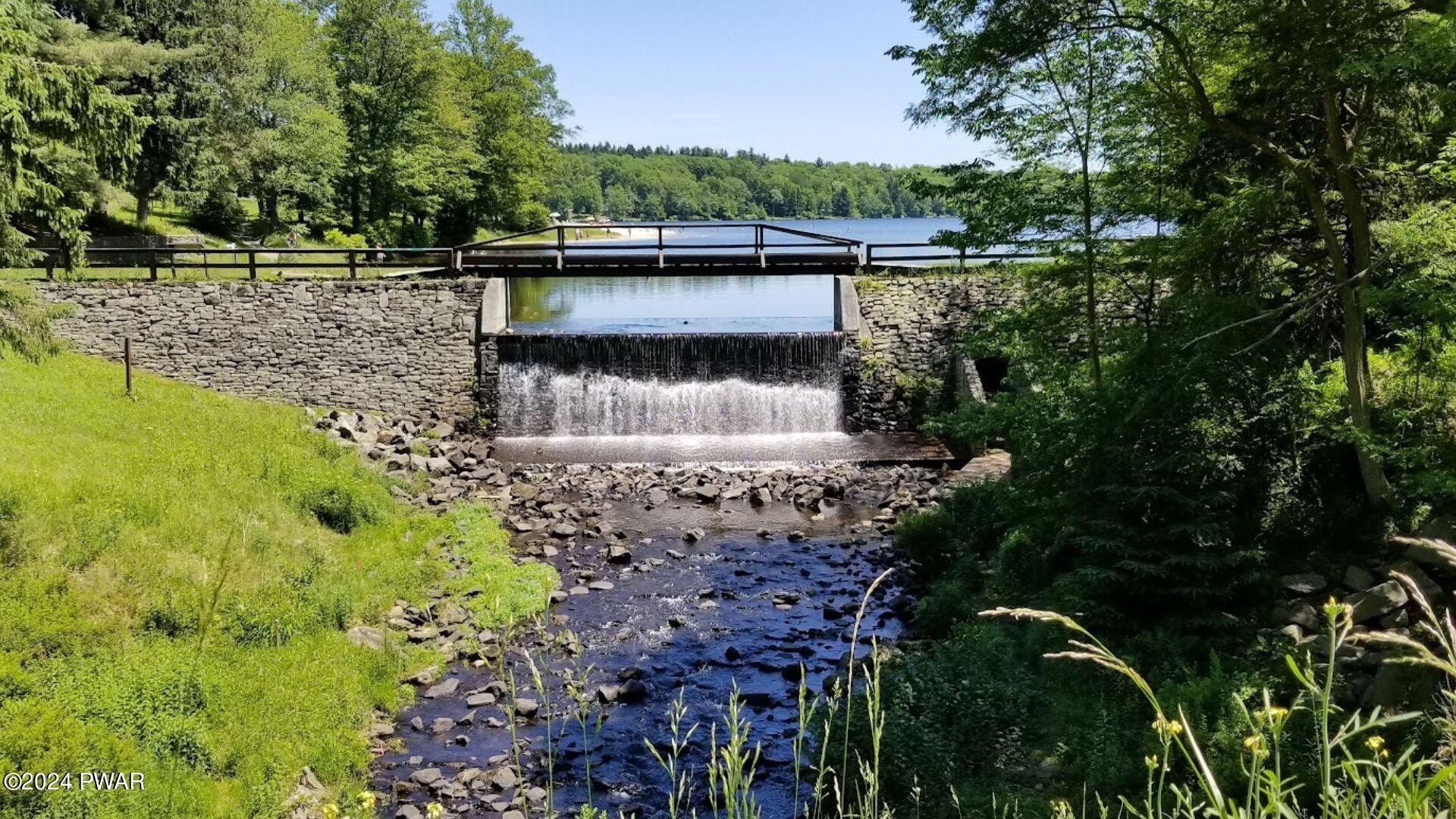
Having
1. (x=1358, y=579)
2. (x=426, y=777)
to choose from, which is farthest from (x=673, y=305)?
(x=1358, y=579)

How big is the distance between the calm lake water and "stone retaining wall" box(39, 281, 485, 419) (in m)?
4.73

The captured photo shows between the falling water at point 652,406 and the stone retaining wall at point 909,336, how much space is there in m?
1.03

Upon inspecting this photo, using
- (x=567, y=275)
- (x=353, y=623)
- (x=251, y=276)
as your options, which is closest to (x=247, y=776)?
(x=353, y=623)

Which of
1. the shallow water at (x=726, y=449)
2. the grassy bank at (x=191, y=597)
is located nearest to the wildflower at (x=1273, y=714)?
the grassy bank at (x=191, y=597)

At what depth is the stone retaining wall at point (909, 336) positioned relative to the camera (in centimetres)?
2125

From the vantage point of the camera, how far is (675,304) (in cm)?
3731

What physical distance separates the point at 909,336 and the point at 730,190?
377 feet

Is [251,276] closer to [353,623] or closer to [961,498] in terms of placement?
[353,623]

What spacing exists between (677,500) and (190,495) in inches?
309

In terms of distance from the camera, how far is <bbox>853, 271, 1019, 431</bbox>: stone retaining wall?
21.2m

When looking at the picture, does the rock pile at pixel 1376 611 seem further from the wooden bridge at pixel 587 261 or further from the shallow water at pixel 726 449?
the wooden bridge at pixel 587 261

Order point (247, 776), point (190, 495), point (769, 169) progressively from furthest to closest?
point (769, 169) < point (190, 495) < point (247, 776)

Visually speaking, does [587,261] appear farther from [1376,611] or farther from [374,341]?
[1376,611]

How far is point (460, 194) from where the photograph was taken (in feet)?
143
